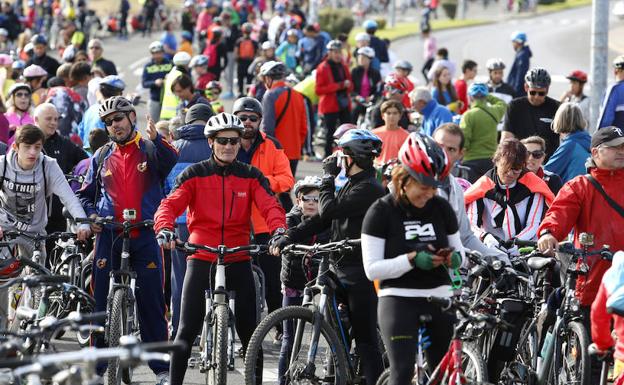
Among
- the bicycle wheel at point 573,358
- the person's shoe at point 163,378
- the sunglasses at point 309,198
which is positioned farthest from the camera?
the sunglasses at point 309,198

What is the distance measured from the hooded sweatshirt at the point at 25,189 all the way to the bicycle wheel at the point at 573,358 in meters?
3.89

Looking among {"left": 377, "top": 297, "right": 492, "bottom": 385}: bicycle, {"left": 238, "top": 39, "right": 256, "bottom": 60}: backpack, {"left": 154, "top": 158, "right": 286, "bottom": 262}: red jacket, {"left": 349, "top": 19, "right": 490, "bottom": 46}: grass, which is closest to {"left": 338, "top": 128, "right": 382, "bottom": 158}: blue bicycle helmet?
{"left": 154, "top": 158, "right": 286, "bottom": 262}: red jacket

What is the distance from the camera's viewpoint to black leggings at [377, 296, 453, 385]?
744 cm

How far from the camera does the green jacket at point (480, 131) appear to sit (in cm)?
1520

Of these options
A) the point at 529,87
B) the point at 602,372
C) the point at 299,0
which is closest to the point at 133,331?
the point at 602,372

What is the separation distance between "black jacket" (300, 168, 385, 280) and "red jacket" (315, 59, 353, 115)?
12203mm

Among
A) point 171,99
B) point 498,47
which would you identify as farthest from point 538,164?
point 498,47

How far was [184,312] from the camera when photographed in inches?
355

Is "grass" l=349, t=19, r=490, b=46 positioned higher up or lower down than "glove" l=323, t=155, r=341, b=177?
higher up

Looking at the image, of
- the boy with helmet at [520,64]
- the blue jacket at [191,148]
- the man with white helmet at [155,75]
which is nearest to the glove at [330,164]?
the blue jacket at [191,148]

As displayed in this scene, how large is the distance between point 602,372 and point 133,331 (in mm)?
3324

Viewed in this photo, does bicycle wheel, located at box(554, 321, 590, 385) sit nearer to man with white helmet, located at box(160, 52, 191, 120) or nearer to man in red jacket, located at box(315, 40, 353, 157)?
man with white helmet, located at box(160, 52, 191, 120)

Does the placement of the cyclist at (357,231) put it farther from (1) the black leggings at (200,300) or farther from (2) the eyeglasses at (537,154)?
(2) the eyeglasses at (537,154)

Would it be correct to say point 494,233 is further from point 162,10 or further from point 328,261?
point 162,10
